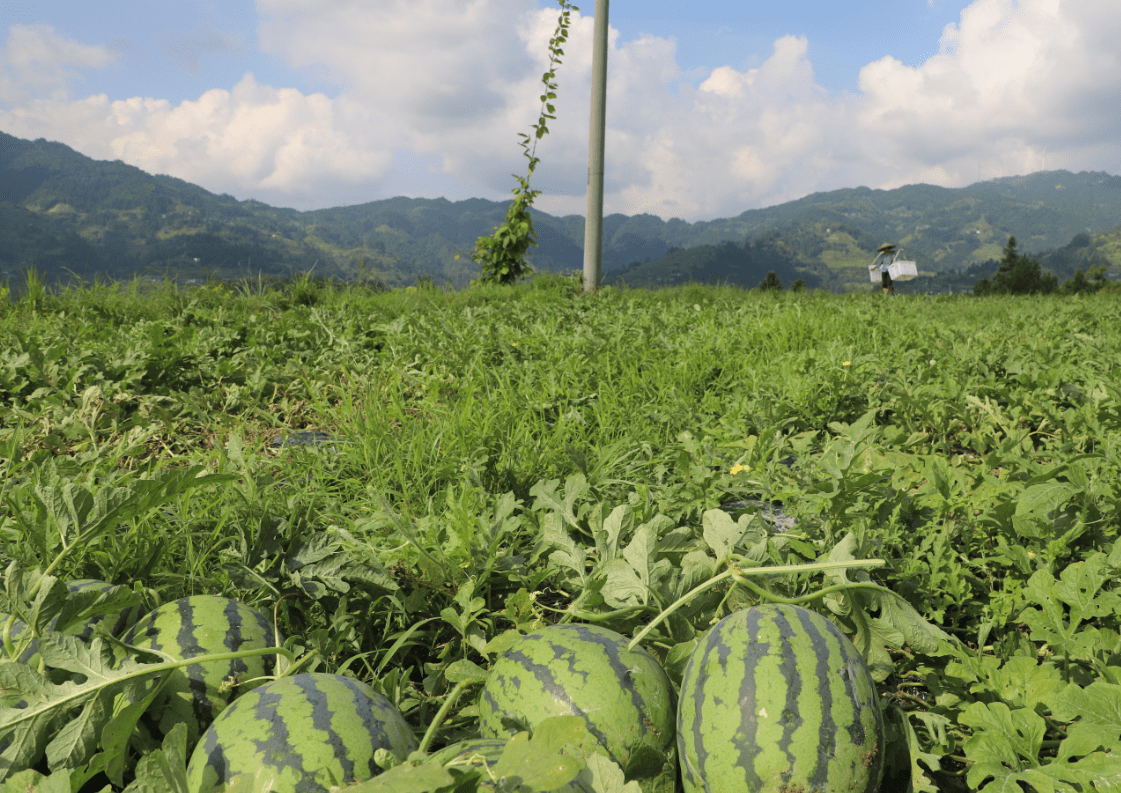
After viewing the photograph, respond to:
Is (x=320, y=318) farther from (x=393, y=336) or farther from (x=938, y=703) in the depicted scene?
(x=938, y=703)

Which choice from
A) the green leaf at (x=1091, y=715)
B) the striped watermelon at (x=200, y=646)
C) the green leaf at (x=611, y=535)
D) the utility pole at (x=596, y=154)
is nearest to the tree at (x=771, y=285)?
the utility pole at (x=596, y=154)

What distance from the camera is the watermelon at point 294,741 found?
1074 millimetres

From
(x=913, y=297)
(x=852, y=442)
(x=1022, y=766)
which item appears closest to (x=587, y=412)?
(x=852, y=442)

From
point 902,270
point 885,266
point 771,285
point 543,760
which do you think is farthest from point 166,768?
point 885,266

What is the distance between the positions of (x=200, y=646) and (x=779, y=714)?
1.22m

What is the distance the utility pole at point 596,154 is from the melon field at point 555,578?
5.69 m

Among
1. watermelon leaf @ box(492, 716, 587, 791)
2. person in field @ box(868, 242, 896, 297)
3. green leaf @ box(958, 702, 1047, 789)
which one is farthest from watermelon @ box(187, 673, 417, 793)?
person in field @ box(868, 242, 896, 297)

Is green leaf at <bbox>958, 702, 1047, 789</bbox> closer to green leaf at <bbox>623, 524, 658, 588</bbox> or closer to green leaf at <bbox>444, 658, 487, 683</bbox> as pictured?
green leaf at <bbox>623, 524, 658, 588</bbox>

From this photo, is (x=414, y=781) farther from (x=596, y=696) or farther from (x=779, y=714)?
(x=779, y=714)

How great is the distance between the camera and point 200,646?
52.8 inches

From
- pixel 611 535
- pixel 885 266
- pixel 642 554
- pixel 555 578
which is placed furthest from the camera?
pixel 885 266

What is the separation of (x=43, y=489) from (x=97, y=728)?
48 centimetres

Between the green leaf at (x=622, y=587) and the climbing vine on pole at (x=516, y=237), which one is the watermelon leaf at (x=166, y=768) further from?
the climbing vine on pole at (x=516, y=237)

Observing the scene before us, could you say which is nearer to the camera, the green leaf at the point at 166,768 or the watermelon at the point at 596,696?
the green leaf at the point at 166,768
